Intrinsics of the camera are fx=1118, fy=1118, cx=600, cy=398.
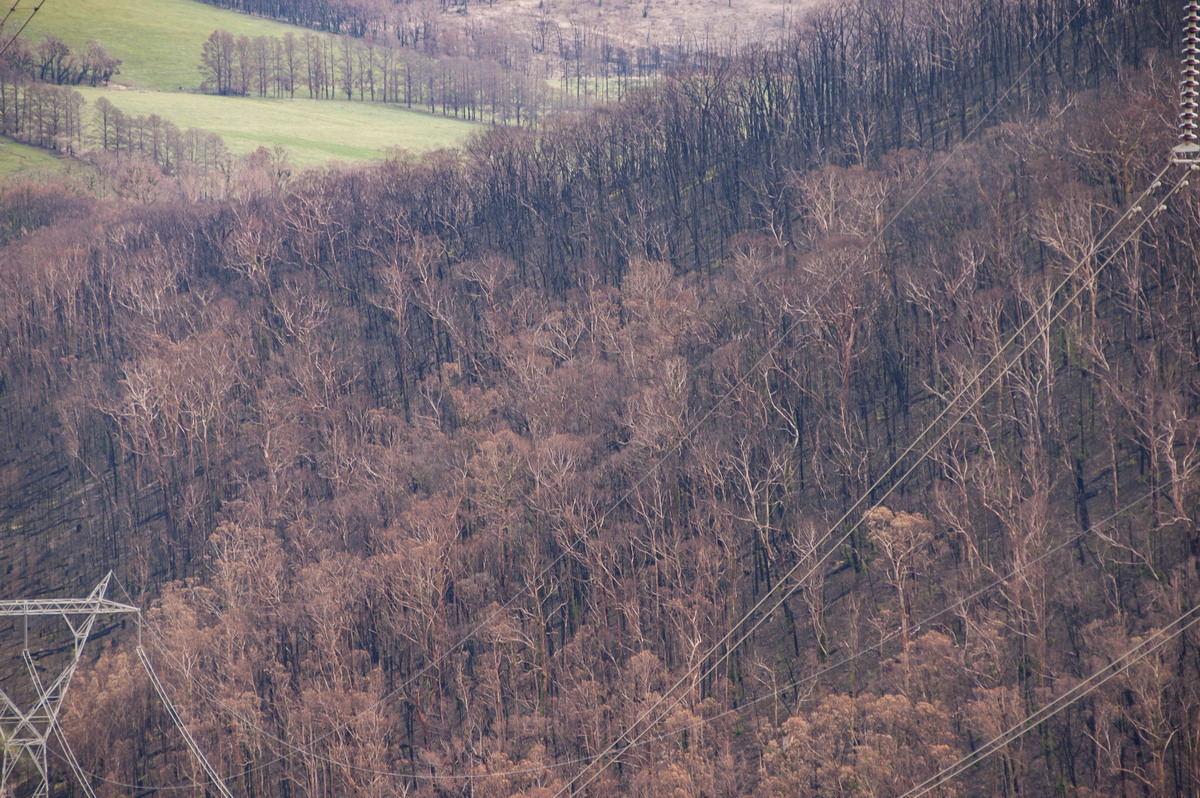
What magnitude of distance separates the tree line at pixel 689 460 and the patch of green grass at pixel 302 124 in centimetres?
5957

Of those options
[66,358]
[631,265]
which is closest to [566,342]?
[631,265]

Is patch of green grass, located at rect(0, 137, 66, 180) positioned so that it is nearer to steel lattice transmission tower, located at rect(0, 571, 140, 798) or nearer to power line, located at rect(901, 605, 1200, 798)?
steel lattice transmission tower, located at rect(0, 571, 140, 798)

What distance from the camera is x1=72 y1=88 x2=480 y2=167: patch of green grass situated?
562ft

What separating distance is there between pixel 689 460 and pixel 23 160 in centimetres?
12612

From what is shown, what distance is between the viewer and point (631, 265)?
325 ft

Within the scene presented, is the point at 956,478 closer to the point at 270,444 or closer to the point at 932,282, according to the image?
the point at 932,282

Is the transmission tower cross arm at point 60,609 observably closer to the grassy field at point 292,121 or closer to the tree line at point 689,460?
the tree line at point 689,460

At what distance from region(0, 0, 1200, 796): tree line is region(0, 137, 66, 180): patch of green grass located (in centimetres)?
4468

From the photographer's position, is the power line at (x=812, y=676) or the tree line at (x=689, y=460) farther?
the power line at (x=812, y=676)

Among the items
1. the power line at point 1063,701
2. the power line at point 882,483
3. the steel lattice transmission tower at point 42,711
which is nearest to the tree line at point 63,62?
the steel lattice transmission tower at point 42,711

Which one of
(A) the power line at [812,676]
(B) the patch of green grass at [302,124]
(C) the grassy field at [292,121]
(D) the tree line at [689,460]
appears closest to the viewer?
(D) the tree line at [689,460]

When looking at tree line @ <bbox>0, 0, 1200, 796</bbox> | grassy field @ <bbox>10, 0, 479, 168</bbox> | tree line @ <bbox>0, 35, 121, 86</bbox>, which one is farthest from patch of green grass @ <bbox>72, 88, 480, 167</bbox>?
tree line @ <bbox>0, 0, 1200, 796</bbox>

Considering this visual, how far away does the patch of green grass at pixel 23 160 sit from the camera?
504 feet

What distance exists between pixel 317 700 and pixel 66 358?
191ft
